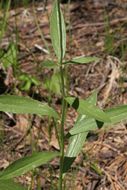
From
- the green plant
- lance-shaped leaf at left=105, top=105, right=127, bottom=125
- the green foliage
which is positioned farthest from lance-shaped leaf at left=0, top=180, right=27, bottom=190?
the green foliage

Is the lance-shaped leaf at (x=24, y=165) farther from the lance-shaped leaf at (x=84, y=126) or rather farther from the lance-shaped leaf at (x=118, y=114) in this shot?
the lance-shaped leaf at (x=118, y=114)

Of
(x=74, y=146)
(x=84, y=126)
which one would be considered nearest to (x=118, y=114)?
(x=84, y=126)

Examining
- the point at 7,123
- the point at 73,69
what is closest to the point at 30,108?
the point at 7,123

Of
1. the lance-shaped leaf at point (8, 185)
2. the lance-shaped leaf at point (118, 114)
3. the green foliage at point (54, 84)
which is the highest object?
the lance-shaped leaf at point (118, 114)

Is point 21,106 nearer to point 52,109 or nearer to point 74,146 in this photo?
point 52,109

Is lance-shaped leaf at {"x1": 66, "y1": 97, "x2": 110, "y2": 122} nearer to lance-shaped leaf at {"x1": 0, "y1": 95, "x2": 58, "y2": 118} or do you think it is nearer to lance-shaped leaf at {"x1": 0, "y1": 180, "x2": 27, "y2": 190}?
lance-shaped leaf at {"x1": 0, "y1": 95, "x2": 58, "y2": 118}

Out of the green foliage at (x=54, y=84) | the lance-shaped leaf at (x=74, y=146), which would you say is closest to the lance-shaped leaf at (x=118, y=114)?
the lance-shaped leaf at (x=74, y=146)
